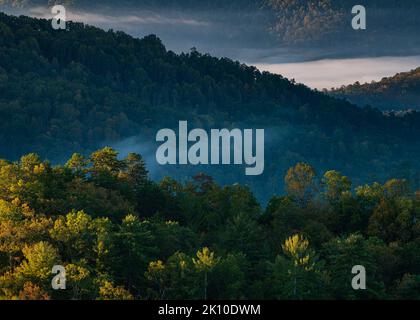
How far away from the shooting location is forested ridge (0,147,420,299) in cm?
7119

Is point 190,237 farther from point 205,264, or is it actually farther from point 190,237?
point 205,264

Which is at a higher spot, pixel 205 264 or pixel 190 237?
pixel 190 237

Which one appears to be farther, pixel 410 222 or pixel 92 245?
pixel 410 222

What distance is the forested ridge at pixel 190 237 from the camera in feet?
234

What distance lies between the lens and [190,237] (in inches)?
3369

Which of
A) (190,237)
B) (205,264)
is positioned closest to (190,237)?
(190,237)

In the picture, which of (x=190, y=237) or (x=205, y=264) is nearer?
(x=205, y=264)

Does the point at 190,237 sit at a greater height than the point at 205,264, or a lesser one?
greater

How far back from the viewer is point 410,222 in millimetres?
98562
